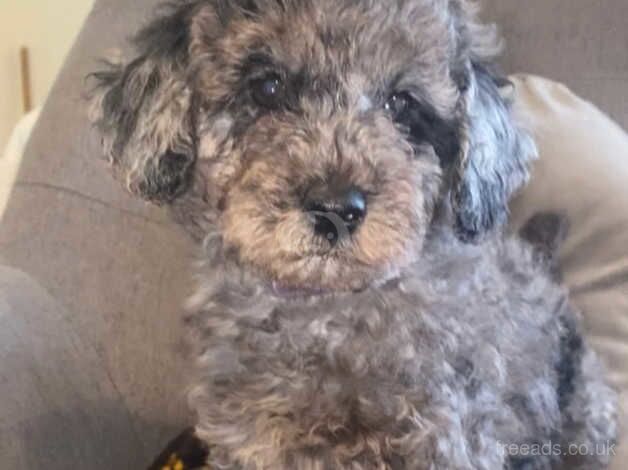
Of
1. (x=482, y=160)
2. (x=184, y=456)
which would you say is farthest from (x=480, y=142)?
(x=184, y=456)

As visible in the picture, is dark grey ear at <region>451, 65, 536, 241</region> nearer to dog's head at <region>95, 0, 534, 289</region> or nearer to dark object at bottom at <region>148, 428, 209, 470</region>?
→ dog's head at <region>95, 0, 534, 289</region>

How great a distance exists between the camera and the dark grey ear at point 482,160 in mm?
1337

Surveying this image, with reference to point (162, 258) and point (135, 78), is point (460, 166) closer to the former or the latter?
point (135, 78)

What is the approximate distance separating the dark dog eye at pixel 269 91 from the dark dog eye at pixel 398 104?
0.13 metres

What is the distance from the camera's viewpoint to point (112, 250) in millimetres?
1804

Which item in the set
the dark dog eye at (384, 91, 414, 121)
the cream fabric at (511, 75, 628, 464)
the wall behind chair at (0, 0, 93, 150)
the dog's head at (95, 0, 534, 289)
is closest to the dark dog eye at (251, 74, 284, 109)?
the dog's head at (95, 0, 534, 289)

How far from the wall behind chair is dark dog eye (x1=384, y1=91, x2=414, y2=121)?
163 cm

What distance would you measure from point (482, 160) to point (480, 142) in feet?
0.07

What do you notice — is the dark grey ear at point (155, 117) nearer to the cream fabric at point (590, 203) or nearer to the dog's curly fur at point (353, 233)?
the dog's curly fur at point (353, 233)

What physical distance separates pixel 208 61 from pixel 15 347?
527 millimetres

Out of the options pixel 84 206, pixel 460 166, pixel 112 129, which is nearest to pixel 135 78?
pixel 112 129

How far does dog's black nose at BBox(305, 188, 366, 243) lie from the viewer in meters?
1.15

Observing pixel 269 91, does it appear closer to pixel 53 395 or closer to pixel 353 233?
pixel 353 233

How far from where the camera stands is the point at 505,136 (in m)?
1.39
